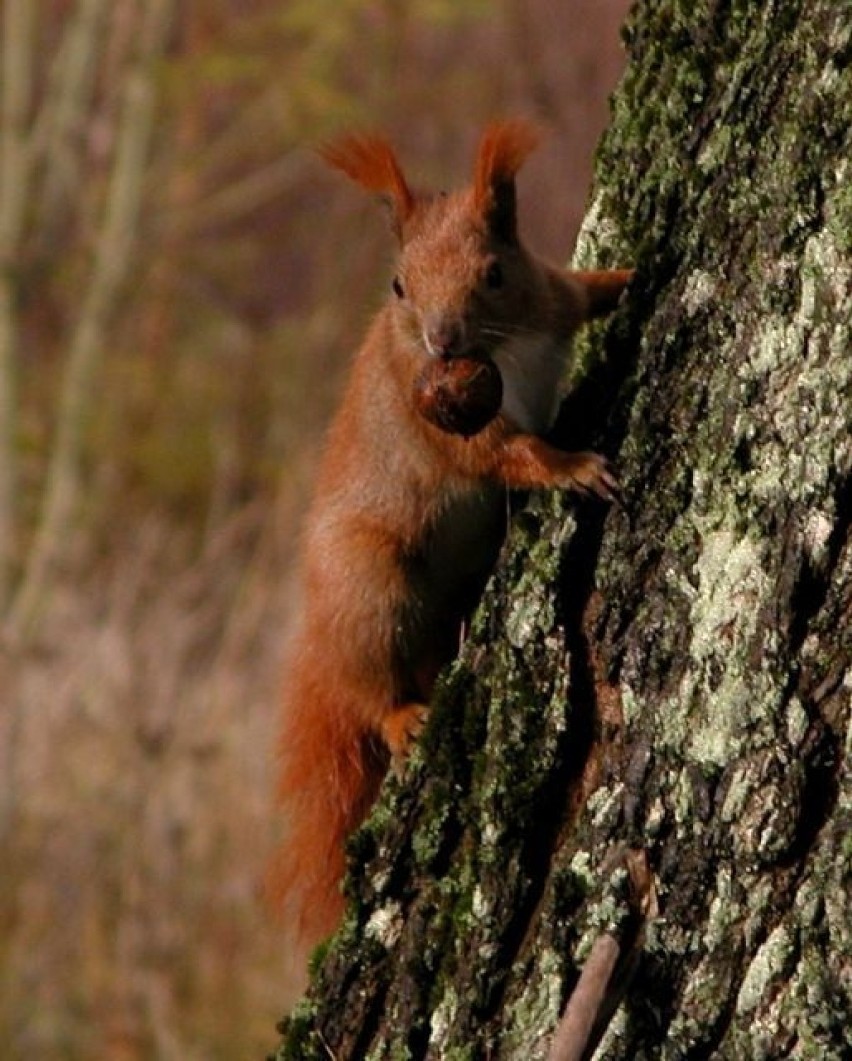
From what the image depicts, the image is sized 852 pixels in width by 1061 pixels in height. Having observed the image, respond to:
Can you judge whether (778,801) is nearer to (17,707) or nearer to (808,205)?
(808,205)

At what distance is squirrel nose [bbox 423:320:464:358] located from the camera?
239cm

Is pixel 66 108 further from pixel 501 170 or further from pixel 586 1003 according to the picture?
pixel 586 1003

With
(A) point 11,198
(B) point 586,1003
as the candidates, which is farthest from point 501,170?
(A) point 11,198

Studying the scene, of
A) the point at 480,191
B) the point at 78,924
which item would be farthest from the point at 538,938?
the point at 78,924

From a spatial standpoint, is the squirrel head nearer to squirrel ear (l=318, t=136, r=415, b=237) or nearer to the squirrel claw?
squirrel ear (l=318, t=136, r=415, b=237)

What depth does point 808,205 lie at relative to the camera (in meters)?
1.73

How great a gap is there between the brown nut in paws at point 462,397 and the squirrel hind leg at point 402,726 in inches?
16.8

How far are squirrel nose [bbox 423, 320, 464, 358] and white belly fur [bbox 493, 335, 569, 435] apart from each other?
90mm

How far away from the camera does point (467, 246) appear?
8.39 feet

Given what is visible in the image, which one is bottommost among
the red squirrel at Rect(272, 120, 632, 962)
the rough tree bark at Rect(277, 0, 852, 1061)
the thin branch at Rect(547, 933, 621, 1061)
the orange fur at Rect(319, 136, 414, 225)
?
the thin branch at Rect(547, 933, 621, 1061)

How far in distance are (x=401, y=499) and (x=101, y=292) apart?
6.06 meters

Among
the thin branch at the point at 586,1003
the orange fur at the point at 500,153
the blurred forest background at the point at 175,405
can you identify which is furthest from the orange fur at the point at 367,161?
the blurred forest background at the point at 175,405

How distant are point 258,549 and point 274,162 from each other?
2.92 meters

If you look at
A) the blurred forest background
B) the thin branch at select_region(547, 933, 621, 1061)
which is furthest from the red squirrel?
the blurred forest background
